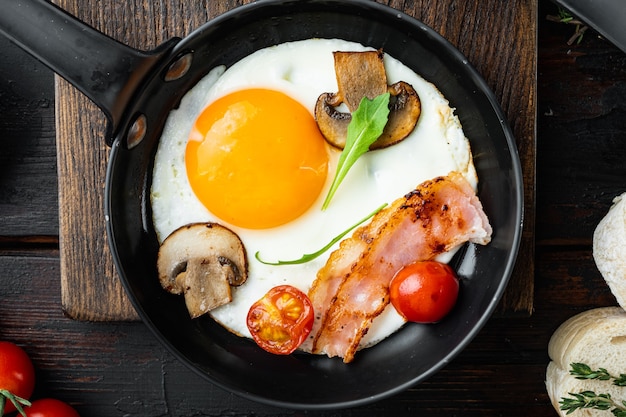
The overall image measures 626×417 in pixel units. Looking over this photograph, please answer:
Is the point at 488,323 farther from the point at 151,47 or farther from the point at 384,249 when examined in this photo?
the point at 151,47

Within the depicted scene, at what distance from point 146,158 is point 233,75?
41cm

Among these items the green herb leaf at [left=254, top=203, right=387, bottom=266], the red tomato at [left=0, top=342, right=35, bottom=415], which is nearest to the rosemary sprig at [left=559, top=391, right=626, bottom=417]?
the green herb leaf at [left=254, top=203, right=387, bottom=266]

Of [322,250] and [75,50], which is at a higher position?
[75,50]

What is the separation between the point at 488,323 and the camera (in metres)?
2.74

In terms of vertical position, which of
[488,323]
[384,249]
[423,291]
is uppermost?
[384,249]

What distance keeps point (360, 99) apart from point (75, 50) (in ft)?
2.92

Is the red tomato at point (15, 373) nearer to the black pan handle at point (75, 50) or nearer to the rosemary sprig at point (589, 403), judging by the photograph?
the black pan handle at point (75, 50)

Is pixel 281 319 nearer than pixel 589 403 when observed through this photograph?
Yes

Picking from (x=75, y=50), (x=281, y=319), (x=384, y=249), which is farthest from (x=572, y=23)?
(x=75, y=50)

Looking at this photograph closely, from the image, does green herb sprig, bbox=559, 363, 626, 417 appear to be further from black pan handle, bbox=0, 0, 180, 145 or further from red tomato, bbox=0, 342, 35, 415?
red tomato, bbox=0, 342, 35, 415

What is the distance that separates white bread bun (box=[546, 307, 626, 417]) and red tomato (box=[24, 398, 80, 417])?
183 cm

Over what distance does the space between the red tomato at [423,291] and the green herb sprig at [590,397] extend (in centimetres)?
50

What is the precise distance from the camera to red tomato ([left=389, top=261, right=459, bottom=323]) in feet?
7.54

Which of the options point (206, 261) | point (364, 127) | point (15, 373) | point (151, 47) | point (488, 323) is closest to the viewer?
point (364, 127)
